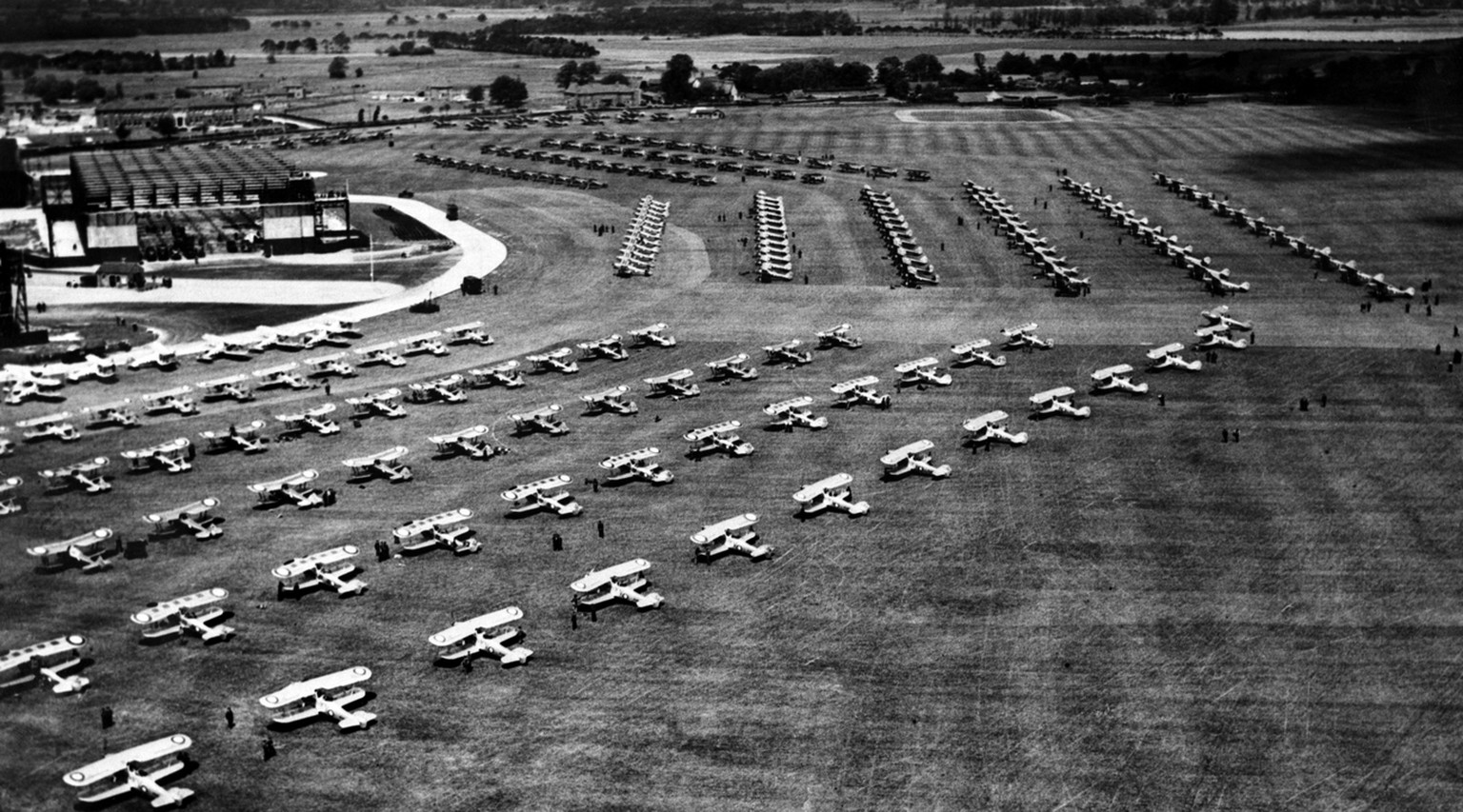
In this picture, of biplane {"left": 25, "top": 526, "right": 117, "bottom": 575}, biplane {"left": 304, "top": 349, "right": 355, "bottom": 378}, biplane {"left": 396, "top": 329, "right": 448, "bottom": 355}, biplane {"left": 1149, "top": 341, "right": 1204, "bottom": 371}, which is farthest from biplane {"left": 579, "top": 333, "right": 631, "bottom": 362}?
biplane {"left": 25, "top": 526, "right": 117, "bottom": 575}

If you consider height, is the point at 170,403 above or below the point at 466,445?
above

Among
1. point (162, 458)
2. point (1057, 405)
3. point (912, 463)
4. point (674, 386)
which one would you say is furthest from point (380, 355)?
point (1057, 405)

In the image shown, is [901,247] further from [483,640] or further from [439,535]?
[483,640]

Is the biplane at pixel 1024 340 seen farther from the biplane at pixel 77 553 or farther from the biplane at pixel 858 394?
the biplane at pixel 77 553

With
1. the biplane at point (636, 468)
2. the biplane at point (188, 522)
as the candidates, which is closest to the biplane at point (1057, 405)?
the biplane at point (636, 468)

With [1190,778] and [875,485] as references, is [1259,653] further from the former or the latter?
[875,485]

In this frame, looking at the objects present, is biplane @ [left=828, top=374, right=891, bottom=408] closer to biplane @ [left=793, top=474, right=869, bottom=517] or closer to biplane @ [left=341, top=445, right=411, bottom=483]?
biplane @ [left=793, top=474, right=869, bottom=517]
